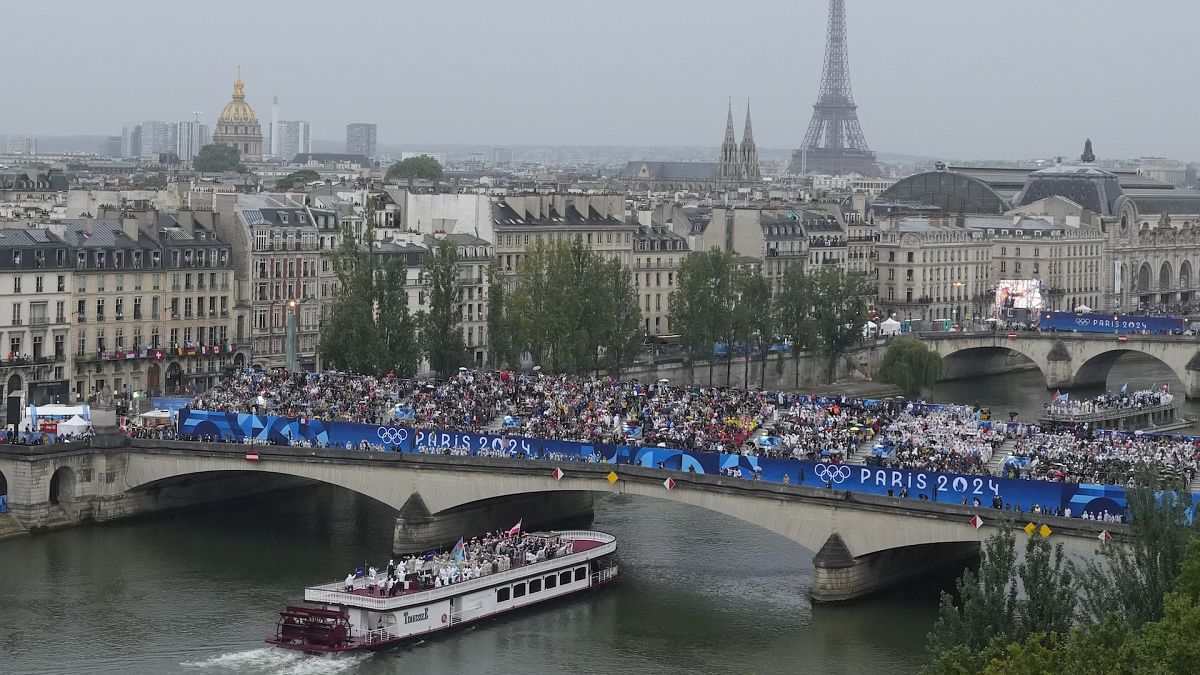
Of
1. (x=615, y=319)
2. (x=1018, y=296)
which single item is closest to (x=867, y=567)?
(x=615, y=319)

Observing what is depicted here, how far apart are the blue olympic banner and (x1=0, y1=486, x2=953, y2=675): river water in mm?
3102

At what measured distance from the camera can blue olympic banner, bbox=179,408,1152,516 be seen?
60.0 meters

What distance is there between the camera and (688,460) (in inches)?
2598

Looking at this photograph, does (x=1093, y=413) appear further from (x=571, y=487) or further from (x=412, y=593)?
(x=412, y=593)

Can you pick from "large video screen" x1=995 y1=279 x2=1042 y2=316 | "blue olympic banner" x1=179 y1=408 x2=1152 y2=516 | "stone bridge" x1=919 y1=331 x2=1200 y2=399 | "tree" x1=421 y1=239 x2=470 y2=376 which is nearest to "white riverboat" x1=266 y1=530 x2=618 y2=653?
"blue olympic banner" x1=179 y1=408 x2=1152 y2=516

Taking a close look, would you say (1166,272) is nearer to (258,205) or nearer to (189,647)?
(258,205)

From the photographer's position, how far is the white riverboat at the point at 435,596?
190 ft

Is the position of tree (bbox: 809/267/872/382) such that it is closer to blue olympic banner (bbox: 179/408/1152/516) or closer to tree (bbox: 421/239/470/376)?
tree (bbox: 421/239/470/376)

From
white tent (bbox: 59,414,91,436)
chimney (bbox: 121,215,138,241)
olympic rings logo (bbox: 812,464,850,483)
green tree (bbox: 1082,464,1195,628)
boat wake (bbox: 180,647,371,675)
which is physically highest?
chimney (bbox: 121,215,138,241)

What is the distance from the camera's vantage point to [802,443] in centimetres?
6906

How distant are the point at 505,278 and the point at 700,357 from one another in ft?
36.3

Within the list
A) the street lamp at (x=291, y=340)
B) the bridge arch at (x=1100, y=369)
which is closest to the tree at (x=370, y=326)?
the street lamp at (x=291, y=340)

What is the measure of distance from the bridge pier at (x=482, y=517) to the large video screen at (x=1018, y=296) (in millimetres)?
79546

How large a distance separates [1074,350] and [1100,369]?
3.72 metres
